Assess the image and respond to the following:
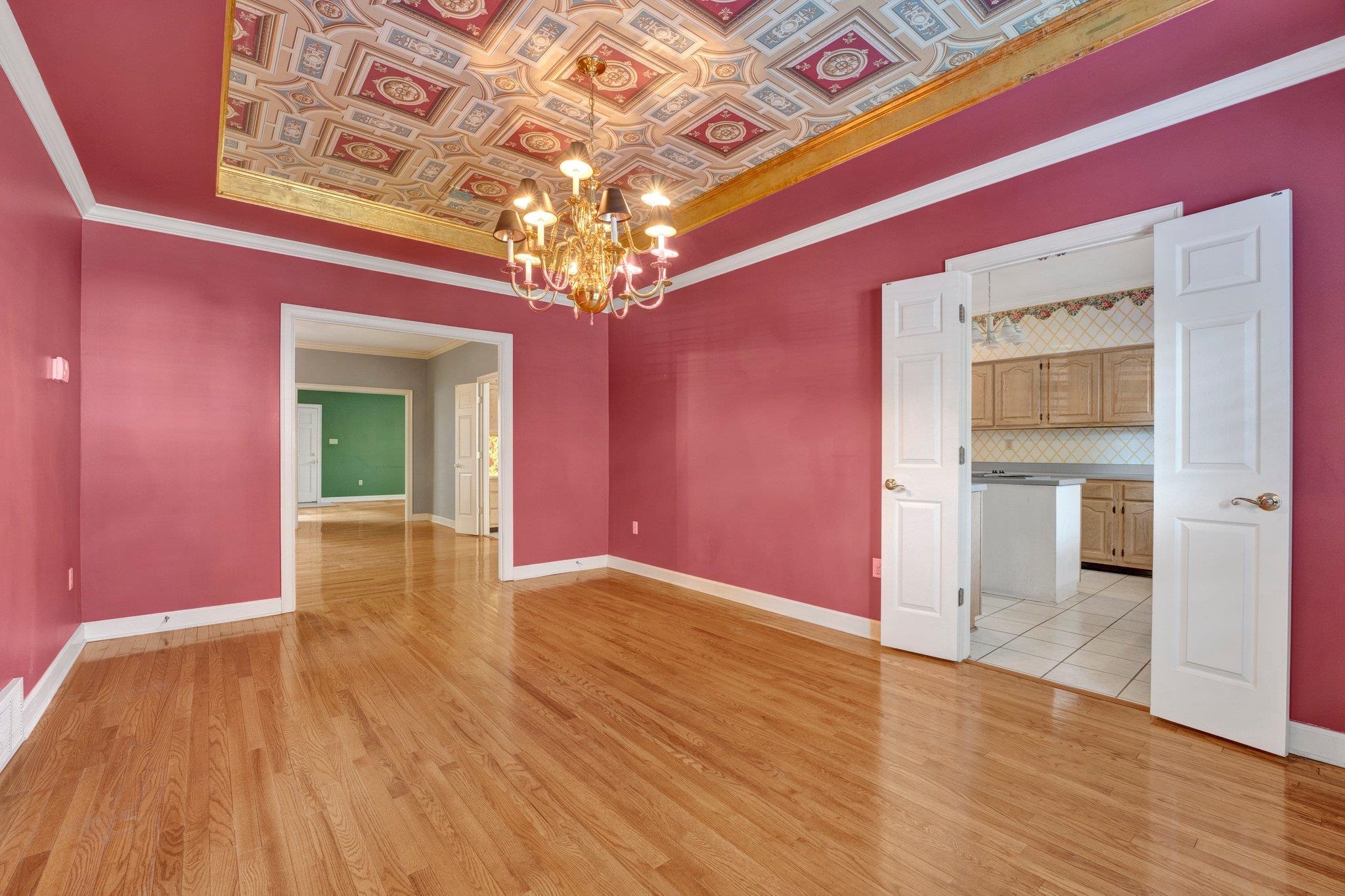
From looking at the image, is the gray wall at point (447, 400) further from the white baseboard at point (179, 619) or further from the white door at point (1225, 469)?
the white door at point (1225, 469)

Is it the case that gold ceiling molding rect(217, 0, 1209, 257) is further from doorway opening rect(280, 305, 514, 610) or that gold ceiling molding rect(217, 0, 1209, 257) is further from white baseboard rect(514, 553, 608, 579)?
white baseboard rect(514, 553, 608, 579)

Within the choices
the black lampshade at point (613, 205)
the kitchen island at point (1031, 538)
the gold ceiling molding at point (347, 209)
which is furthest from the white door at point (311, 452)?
the kitchen island at point (1031, 538)

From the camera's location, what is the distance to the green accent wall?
493 inches

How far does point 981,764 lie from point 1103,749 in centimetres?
57

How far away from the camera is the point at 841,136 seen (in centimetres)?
318

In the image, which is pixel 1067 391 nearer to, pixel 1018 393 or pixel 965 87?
pixel 1018 393

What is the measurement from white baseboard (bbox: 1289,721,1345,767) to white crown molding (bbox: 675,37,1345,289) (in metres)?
2.54

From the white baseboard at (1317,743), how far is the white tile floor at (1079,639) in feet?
1.69

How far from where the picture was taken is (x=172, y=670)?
3238mm

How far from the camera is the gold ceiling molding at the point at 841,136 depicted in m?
2.24

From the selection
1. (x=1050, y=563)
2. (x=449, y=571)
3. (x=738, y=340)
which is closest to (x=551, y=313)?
(x=738, y=340)

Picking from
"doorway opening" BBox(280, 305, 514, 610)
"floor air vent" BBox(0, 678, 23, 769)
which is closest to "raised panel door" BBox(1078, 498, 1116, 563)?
"doorway opening" BBox(280, 305, 514, 610)

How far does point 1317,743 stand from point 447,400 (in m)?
9.33

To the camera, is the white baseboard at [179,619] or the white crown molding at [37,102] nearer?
the white crown molding at [37,102]
